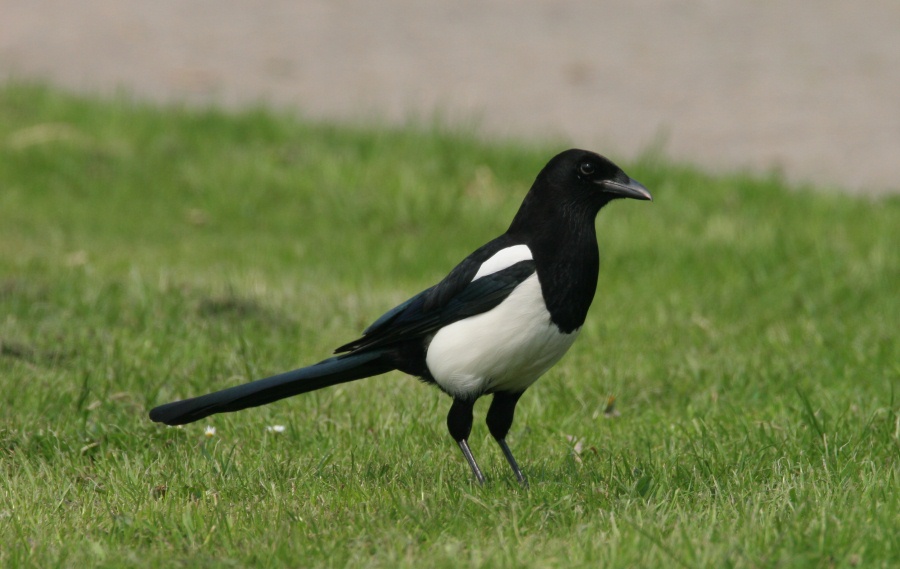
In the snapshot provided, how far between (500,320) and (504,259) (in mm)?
205

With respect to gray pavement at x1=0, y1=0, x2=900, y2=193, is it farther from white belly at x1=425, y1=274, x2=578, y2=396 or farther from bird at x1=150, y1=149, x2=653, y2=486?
white belly at x1=425, y1=274, x2=578, y2=396

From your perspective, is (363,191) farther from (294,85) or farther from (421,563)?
(421,563)

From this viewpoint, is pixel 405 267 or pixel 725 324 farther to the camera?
pixel 405 267

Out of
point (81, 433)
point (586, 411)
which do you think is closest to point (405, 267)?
point (586, 411)

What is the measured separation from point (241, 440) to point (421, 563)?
1547 mm

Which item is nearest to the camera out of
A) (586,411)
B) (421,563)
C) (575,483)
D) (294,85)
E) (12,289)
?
(421,563)

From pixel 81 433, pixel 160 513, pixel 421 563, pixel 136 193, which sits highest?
pixel 421 563

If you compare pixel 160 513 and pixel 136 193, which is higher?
pixel 160 513

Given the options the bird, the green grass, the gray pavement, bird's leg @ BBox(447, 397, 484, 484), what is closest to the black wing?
the bird

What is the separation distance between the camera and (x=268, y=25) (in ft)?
36.8

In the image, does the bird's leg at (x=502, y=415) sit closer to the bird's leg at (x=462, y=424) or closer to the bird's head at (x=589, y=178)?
the bird's leg at (x=462, y=424)

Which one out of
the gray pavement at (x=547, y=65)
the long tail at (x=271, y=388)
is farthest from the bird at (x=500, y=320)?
the gray pavement at (x=547, y=65)

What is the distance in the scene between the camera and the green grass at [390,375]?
332cm

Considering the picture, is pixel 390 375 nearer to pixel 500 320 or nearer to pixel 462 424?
pixel 462 424
